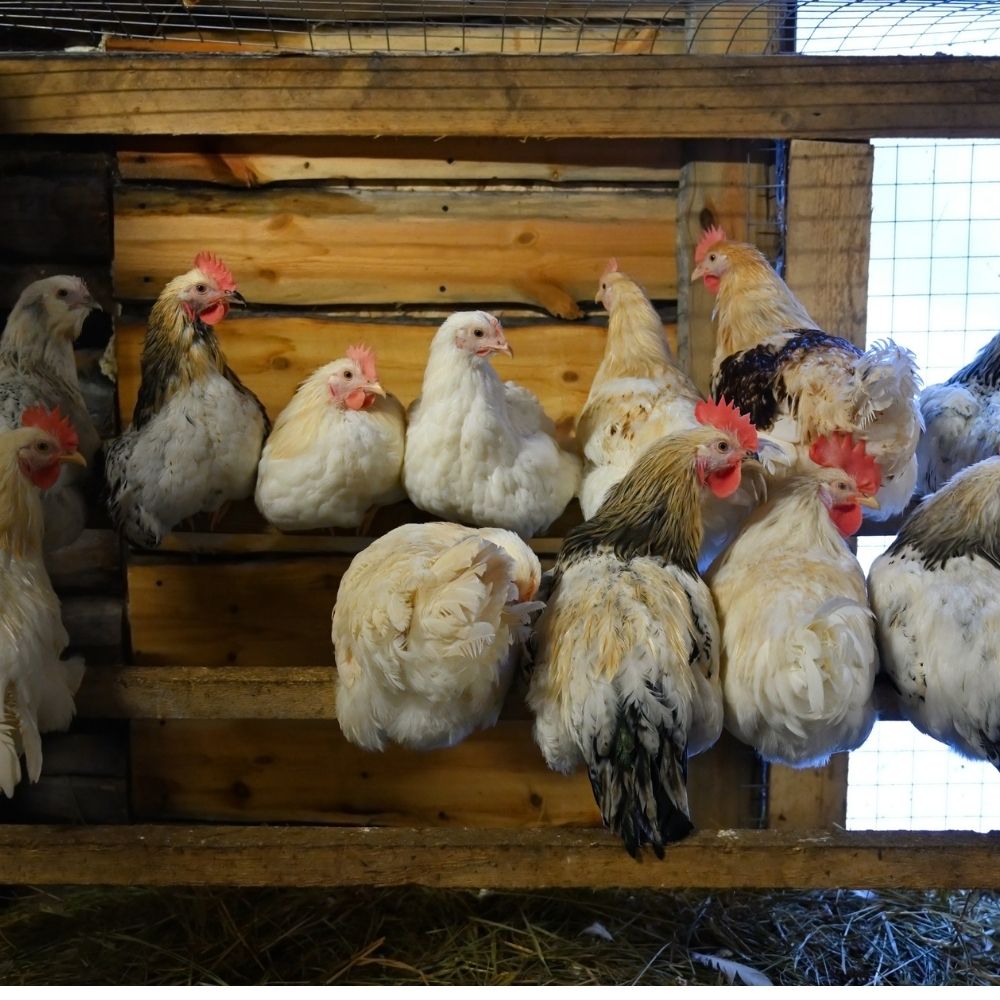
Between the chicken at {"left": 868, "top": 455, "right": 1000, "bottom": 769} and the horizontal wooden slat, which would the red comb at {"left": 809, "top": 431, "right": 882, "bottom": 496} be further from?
the horizontal wooden slat

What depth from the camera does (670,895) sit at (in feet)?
7.07

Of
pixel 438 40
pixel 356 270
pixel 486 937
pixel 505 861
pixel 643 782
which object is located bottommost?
pixel 486 937

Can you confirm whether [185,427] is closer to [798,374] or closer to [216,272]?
[216,272]

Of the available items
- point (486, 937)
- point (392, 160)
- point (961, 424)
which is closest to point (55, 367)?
point (392, 160)

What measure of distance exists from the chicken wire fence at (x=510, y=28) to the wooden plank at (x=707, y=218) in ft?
0.77

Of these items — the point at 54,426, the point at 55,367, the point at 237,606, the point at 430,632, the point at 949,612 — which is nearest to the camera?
the point at 430,632

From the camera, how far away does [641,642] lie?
57.9 inches

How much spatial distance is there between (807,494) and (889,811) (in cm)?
114

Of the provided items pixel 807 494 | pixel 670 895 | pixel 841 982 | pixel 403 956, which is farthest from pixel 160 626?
pixel 841 982

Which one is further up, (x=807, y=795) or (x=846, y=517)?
(x=846, y=517)

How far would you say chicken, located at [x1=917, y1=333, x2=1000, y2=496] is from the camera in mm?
1974

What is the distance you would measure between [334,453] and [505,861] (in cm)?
76

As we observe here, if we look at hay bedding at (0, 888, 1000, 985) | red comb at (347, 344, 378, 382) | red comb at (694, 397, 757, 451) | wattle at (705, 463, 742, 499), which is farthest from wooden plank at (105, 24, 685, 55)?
hay bedding at (0, 888, 1000, 985)

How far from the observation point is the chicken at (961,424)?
197 cm
